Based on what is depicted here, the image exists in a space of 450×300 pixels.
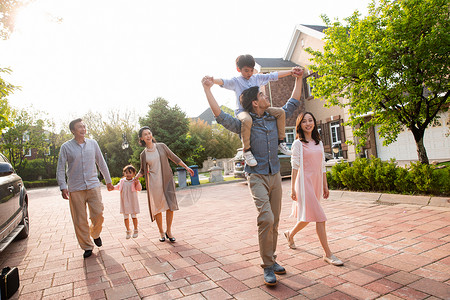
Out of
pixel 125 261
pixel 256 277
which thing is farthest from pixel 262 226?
pixel 125 261

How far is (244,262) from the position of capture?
3.63m

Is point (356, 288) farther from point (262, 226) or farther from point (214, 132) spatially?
point (214, 132)

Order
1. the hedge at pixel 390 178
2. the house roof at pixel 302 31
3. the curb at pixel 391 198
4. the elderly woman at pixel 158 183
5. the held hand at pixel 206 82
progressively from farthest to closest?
the house roof at pixel 302 31
the hedge at pixel 390 178
the curb at pixel 391 198
the elderly woman at pixel 158 183
the held hand at pixel 206 82

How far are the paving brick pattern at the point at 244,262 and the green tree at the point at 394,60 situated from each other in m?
3.49

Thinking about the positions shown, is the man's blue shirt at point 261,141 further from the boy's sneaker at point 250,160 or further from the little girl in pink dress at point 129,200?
the little girl in pink dress at point 129,200

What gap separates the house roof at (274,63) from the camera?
23078 mm

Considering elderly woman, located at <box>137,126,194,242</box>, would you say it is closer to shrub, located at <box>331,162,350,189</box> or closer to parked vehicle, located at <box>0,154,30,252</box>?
parked vehicle, located at <box>0,154,30,252</box>

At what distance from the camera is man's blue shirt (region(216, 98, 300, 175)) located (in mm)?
3139

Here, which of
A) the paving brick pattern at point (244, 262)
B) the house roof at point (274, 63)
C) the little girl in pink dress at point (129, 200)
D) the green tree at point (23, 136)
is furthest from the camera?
the green tree at point (23, 136)

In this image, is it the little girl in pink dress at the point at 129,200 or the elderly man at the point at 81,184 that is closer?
the elderly man at the point at 81,184

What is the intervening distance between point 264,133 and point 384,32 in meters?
6.75

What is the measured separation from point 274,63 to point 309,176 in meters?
21.9

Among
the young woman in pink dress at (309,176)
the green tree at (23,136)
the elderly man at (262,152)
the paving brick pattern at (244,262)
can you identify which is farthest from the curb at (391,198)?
the green tree at (23,136)

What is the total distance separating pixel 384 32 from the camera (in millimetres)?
8000
